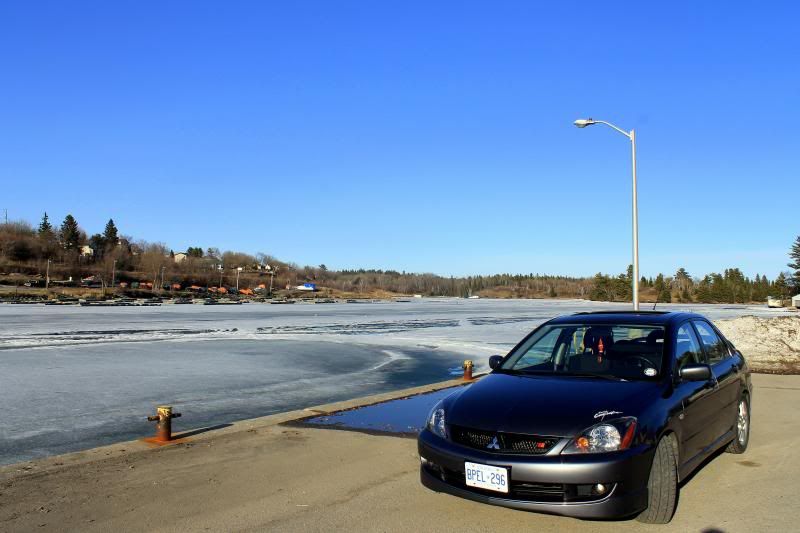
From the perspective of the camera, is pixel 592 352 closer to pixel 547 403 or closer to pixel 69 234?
pixel 547 403

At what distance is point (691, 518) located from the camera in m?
4.64

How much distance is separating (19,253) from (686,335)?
15922 cm

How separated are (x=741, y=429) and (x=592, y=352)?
229 centimetres

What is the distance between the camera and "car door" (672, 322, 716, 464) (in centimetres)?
505

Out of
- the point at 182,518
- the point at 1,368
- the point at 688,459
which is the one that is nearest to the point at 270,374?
the point at 1,368

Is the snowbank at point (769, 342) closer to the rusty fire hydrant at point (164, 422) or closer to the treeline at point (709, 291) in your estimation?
the rusty fire hydrant at point (164, 422)

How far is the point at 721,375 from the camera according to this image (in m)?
6.05

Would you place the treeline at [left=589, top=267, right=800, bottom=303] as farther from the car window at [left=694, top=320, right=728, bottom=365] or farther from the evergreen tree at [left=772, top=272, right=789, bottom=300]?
the car window at [left=694, top=320, right=728, bottom=365]

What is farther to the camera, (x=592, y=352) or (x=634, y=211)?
(x=634, y=211)

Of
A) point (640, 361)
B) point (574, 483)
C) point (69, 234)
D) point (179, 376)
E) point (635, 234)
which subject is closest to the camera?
point (574, 483)

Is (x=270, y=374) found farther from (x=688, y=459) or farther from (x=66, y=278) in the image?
(x=66, y=278)

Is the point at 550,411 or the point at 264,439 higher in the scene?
the point at 550,411

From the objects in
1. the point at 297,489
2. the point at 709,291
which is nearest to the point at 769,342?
the point at 297,489

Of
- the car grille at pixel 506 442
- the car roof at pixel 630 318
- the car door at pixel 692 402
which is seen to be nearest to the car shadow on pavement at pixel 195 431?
the car grille at pixel 506 442
